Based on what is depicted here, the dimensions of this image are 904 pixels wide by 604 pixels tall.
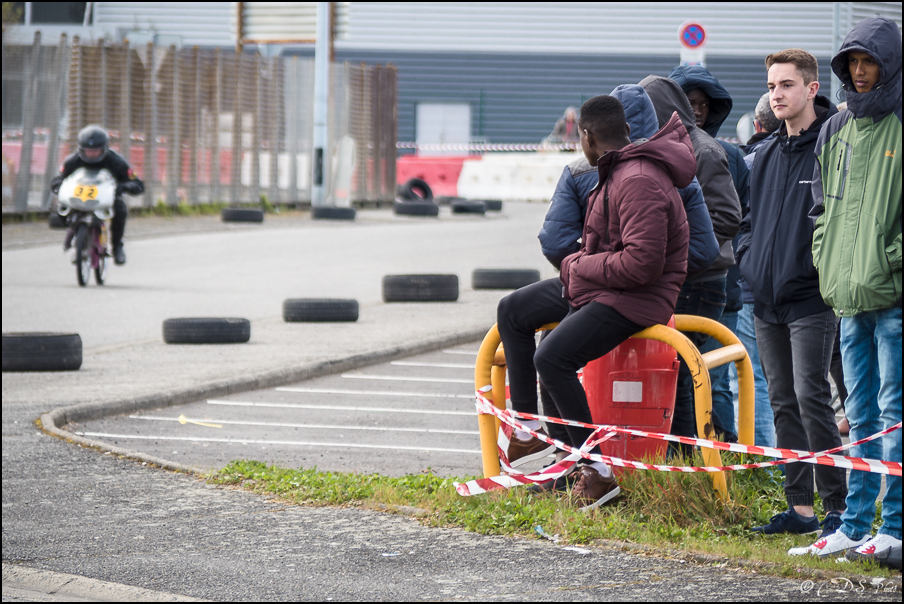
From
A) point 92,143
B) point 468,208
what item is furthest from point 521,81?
point 92,143

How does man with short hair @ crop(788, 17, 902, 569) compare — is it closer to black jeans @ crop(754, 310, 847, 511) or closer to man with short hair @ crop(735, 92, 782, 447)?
black jeans @ crop(754, 310, 847, 511)

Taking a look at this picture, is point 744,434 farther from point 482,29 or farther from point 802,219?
point 482,29

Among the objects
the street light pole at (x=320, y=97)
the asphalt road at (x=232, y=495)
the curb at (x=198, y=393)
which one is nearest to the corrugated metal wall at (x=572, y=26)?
the street light pole at (x=320, y=97)

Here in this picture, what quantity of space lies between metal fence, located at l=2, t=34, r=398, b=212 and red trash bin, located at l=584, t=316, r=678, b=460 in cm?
1757

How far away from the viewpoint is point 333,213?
2400 cm

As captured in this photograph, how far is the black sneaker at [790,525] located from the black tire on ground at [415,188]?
22732 mm

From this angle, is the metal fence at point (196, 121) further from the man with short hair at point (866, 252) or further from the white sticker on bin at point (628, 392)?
the man with short hair at point (866, 252)

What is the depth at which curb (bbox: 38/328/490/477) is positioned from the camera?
704 centimetres

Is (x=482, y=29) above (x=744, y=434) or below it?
above

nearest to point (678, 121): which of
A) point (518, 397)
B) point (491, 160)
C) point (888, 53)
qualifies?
point (888, 53)

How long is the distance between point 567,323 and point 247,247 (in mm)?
14429

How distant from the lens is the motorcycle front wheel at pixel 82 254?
14547 millimetres

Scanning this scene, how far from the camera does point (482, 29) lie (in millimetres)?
40875

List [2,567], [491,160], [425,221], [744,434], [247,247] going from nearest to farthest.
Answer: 1. [2,567]
2. [744,434]
3. [247,247]
4. [425,221]
5. [491,160]
